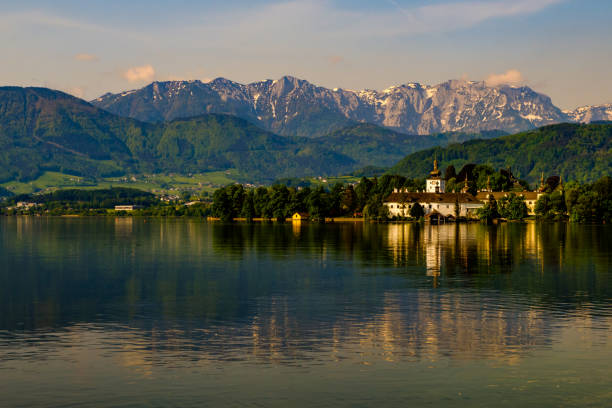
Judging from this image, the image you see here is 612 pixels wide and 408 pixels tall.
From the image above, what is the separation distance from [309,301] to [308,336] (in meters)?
13.5

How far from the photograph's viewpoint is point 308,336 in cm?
3897

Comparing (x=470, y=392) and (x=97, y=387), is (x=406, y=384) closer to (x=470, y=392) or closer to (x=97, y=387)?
(x=470, y=392)

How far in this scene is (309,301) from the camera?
2066 inches

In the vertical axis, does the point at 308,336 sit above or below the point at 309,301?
below

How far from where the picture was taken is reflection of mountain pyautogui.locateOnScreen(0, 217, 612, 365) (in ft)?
122

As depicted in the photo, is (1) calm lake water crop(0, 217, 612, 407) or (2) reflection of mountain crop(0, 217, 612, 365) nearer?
(1) calm lake water crop(0, 217, 612, 407)

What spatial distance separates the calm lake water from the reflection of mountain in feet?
0.62

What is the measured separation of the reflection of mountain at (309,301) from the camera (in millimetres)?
37281

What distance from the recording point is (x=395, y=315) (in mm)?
46000

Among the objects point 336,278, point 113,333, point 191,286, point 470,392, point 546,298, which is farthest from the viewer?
point 336,278

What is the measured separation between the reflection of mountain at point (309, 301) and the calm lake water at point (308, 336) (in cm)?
19

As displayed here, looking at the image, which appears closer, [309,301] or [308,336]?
[308,336]

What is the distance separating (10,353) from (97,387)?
844 centimetres

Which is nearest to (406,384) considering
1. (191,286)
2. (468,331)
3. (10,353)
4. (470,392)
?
(470,392)
